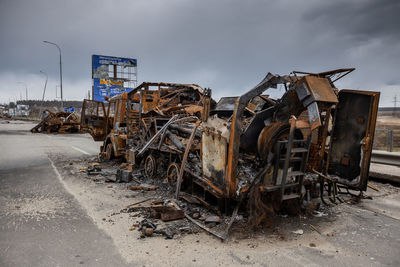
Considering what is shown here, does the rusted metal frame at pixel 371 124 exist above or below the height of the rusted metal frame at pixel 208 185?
above

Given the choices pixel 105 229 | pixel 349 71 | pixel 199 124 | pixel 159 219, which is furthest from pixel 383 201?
pixel 105 229

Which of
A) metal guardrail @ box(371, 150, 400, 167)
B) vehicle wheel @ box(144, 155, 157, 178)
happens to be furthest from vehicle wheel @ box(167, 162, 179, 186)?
metal guardrail @ box(371, 150, 400, 167)

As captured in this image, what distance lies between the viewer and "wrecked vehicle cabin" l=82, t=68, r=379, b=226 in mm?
4234

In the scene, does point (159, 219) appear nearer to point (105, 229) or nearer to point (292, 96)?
point (105, 229)

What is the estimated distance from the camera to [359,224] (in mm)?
4539

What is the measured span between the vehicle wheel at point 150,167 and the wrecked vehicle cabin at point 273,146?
3 centimetres

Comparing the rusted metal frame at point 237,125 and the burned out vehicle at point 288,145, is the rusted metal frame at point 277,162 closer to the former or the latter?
the burned out vehicle at point 288,145

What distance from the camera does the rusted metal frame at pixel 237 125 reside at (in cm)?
420

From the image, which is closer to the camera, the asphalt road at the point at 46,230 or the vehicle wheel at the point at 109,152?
the asphalt road at the point at 46,230

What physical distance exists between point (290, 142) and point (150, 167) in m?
4.66

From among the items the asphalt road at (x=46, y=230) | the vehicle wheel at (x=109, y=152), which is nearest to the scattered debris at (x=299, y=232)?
the asphalt road at (x=46, y=230)

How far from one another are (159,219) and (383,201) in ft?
15.4

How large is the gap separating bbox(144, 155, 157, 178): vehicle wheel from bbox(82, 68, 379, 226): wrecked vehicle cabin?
0.03 meters

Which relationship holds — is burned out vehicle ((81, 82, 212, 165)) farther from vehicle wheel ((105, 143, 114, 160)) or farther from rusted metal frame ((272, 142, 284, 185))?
rusted metal frame ((272, 142, 284, 185))
